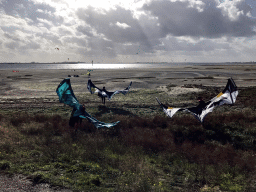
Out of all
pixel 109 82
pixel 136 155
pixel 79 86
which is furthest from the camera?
pixel 109 82

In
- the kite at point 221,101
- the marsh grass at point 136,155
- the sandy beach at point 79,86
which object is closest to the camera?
the marsh grass at point 136,155

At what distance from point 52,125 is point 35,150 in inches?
168

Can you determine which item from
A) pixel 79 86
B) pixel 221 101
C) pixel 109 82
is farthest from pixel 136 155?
pixel 109 82

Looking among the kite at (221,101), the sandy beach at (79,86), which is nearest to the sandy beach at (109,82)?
the sandy beach at (79,86)

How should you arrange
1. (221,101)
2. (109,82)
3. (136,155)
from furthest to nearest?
(109,82) < (221,101) < (136,155)

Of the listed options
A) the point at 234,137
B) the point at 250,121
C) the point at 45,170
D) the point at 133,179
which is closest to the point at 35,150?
the point at 45,170

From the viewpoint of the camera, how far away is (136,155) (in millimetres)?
8875

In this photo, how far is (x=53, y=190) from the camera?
6.09 metres

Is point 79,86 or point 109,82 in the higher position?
point 109,82

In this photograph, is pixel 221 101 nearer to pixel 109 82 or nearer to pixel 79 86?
pixel 79 86

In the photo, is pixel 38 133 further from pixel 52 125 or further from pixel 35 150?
pixel 35 150

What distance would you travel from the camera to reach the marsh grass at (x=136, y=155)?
6762 mm

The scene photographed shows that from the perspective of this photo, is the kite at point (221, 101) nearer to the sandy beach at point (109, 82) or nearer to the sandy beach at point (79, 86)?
the sandy beach at point (79, 86)

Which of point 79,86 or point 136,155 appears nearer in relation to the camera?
point 136,155
